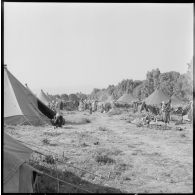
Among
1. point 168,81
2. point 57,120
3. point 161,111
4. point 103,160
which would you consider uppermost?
point 168,81

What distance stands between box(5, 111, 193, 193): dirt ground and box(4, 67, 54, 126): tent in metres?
2.19

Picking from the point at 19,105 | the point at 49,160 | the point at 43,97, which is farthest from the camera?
the point at 43,97

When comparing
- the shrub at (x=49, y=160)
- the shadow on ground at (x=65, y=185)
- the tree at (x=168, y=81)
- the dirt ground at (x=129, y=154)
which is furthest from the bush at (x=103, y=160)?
the tree at (x=168, y=81)

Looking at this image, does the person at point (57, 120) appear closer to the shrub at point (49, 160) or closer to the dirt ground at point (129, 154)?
the shrub at point (49, 160)

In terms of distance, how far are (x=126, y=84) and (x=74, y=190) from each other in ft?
162

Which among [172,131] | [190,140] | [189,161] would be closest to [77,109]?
[172,131]

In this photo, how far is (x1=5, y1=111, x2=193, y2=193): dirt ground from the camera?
8.92 meters

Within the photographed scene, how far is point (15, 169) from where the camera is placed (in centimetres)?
513

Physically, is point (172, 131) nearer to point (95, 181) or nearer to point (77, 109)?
point (95, 181)

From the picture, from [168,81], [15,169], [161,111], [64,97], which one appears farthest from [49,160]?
[168,81]

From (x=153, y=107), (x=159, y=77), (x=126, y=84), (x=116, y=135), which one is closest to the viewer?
(x=116, y=135)

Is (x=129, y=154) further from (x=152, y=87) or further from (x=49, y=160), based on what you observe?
(x=152, y=87)

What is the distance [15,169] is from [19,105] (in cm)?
244

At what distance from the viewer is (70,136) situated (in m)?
15.3
